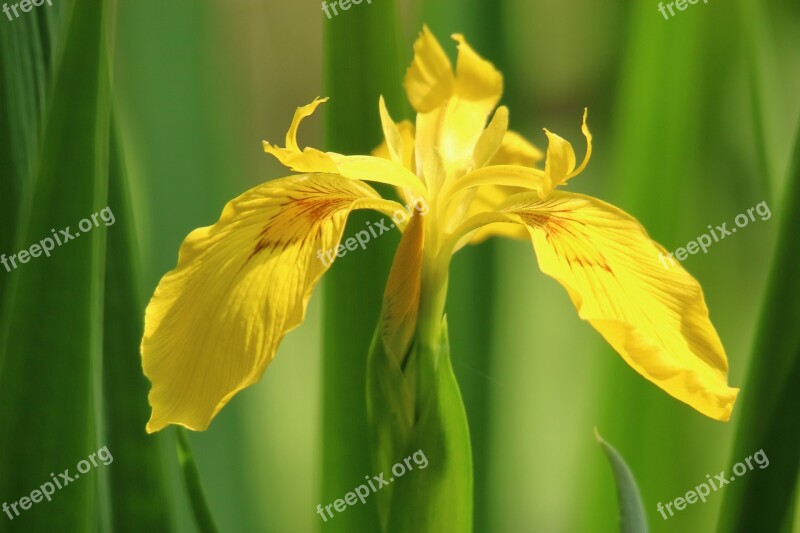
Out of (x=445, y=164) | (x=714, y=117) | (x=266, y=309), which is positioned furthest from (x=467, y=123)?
(x=714, y=117)

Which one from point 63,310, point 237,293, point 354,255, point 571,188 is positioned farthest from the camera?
point 571,188

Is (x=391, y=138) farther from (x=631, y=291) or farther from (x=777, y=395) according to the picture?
(x=777, y=395)

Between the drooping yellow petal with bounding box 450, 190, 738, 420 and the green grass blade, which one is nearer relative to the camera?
the drooping yellow petal with bounding box 450, 190, 738, 420

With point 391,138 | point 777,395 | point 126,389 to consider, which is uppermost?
point 391,138

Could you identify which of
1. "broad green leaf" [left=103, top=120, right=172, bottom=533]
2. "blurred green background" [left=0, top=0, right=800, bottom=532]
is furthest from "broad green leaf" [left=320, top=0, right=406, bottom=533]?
"broad green leaf" [left=103, top=120, right=172, bottom=533]

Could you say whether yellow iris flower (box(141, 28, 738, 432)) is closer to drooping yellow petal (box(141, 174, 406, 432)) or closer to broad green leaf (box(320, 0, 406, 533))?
drooping yellow petal (box(141, 174, 406, 432))

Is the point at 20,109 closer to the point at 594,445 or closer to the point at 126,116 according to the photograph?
the point at 126,116

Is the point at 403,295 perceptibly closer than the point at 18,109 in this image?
Yes

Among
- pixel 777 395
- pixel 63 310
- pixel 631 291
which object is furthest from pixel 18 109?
pixel 777 395
